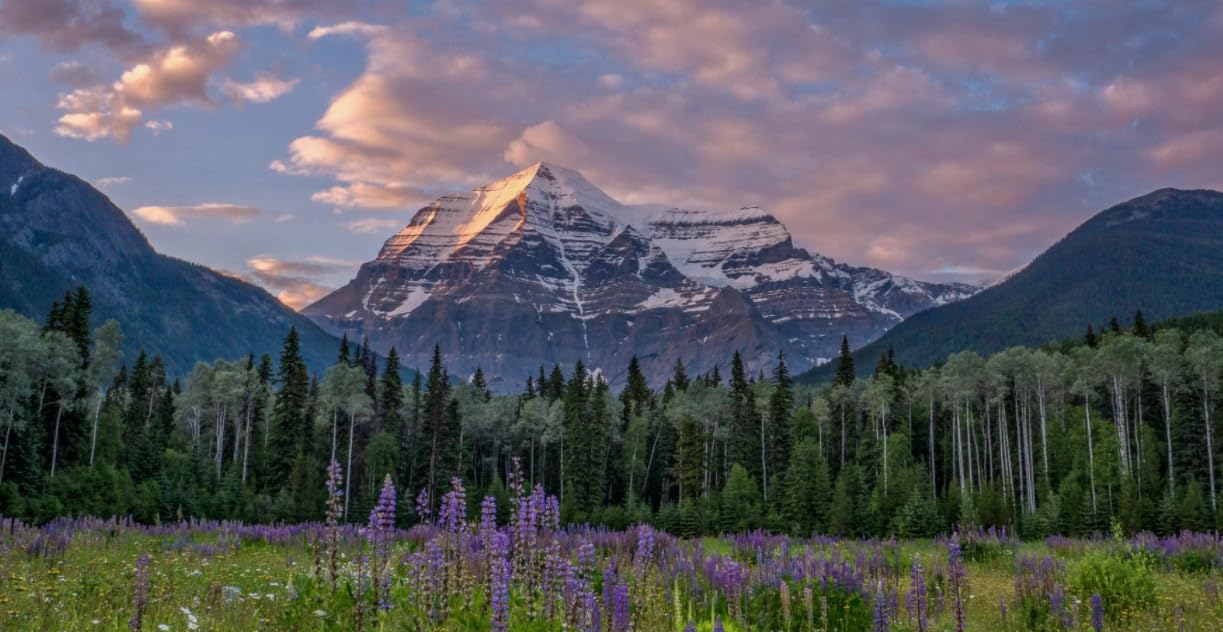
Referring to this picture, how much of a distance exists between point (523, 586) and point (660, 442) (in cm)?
9904

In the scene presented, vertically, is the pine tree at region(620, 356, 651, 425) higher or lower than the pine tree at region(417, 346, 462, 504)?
higher

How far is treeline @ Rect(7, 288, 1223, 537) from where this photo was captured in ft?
209

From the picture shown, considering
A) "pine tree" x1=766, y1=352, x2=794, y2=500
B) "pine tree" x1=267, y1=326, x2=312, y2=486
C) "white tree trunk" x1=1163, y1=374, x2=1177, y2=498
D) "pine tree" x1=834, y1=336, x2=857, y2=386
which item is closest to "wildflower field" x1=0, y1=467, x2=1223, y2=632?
"white tree trunk" x1=1163, y1=374, x2=1177, y2=498

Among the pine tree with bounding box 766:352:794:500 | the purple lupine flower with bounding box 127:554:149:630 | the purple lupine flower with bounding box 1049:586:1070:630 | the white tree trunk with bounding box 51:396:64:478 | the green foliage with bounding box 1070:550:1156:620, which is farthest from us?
the pine tree with bounding box 766:352:794:500

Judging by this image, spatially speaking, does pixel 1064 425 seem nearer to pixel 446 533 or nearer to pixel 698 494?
pixel 698 494

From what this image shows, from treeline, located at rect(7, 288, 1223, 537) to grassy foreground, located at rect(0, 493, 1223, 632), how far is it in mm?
41836

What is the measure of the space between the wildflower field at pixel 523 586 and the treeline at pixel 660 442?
42.3 m

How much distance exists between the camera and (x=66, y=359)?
63.7 metres

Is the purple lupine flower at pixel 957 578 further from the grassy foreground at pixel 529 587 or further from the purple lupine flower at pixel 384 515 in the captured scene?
the purple lupine flower at pixel 384 515

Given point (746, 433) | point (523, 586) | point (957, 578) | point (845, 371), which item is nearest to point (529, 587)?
point (523, 586)

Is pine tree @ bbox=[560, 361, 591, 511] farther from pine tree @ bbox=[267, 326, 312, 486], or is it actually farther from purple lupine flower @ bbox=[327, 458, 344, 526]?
purple lupine flower @ bbox=[327, 458, 344, 526]

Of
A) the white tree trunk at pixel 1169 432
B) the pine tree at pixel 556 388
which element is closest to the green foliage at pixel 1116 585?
the white tree trunk at pixel 1169 432

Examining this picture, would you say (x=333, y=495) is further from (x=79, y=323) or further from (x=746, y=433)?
(x=746, y=433)

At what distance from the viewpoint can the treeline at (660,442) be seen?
63.8 meters
